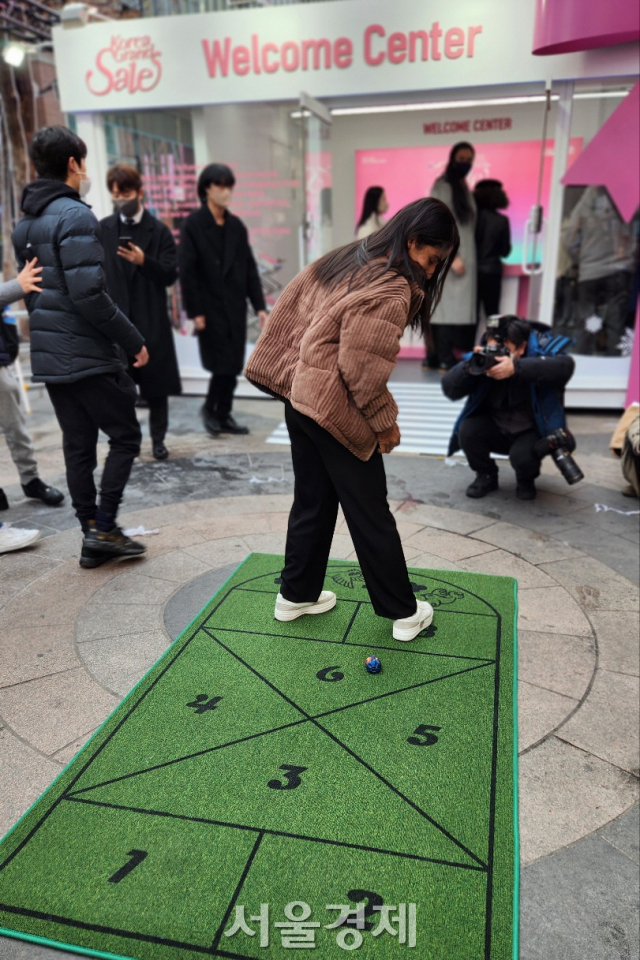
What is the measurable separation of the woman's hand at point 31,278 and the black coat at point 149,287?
1751 mm

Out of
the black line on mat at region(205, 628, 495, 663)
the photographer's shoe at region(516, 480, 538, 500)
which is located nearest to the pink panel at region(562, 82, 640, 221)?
the photographer's shoe at region(516, 480, 538, 500)

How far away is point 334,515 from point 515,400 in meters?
2.13

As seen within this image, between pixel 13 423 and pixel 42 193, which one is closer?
pixel 42 193

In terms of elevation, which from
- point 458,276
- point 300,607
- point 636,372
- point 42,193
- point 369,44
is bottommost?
point 300,607

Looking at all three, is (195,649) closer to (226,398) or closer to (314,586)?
(314,586)

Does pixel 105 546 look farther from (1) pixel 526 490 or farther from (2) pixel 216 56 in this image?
(2) pixel 216 56

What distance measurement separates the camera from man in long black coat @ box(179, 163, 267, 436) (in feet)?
17.8

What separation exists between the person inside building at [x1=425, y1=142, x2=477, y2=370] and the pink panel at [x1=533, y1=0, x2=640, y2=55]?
5.58 feet

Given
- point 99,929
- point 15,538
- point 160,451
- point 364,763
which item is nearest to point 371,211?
point 160,451

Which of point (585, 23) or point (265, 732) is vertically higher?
point (585, 23)

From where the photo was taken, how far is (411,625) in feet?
9.51

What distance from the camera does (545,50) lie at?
5.73 metres

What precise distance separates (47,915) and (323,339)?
183 centimetres

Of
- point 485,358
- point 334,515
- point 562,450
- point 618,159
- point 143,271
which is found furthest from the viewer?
point 618,159
